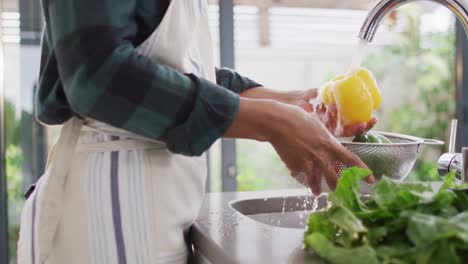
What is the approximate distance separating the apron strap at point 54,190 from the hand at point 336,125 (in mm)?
425

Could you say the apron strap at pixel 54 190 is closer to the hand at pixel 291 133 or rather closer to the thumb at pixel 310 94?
the hand at pixel 291 133

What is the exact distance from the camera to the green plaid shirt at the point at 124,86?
0.65 metres

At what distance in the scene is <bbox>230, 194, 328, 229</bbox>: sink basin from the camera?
Answer: 118cm

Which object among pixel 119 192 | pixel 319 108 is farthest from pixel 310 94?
pixel 119 192

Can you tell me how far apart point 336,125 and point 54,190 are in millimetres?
491

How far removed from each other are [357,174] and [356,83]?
38 centimetres

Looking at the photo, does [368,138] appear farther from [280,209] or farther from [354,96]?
[280,209]

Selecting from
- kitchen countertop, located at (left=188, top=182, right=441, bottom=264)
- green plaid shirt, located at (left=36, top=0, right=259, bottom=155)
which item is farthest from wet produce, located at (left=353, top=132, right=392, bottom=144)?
green plaid shirt, located at (left=36, top=0, right=259, bottom=155)

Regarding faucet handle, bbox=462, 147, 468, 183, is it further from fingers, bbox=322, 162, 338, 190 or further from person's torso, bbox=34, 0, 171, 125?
person's torso, bbox=34, 0, 171, 125

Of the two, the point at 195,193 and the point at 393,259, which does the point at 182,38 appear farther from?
the point at 393,259

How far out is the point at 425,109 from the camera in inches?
163

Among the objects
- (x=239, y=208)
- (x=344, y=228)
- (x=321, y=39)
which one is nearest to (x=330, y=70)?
(x=321, y=39)

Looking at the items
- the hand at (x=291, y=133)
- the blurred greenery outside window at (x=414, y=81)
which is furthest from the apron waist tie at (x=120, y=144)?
the blurred greenery outside window at (x=414, y=81)

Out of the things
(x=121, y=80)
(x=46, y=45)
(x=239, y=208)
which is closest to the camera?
(x=121, y=80)
